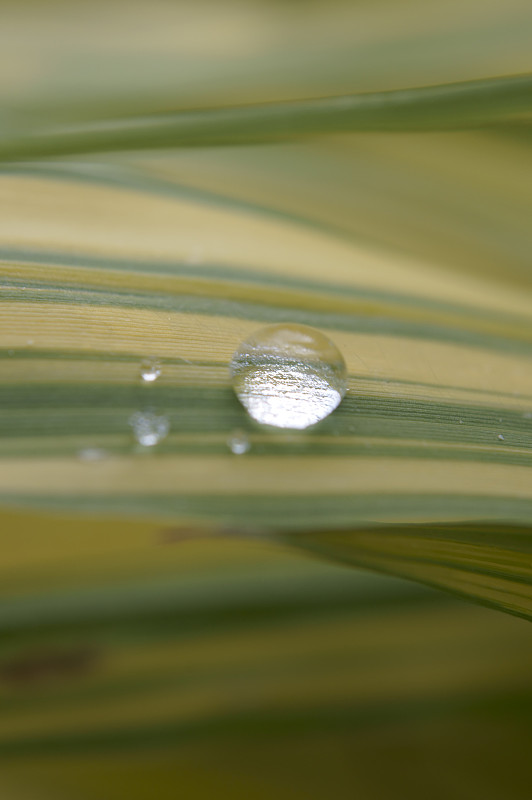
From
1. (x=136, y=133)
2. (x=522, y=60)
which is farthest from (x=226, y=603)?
(x=522, y=60)

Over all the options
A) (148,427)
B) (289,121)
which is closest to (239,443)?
(148,427)

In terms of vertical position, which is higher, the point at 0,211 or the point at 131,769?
the point at 0,211

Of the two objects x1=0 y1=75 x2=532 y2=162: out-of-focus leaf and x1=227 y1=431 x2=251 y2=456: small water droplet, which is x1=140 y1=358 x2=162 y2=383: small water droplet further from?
x1=0 y1=75 x2=532 y2=162: out-of-focus leaf

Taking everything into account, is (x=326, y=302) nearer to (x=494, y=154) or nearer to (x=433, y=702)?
(x=494, y=154)

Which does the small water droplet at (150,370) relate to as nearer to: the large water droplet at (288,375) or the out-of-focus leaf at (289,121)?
the large water droplet at (288,375)

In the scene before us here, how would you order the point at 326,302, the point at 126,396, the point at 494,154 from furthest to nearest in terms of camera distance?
the point at 494,154 < the point at 326,302 < the point at 126,396

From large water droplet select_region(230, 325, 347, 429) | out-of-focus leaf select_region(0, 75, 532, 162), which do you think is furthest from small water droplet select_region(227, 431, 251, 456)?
out-of-focus leaf select_region(0, 75, 532, 162)

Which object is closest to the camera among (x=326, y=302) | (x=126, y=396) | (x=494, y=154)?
(x=126, y=396)
